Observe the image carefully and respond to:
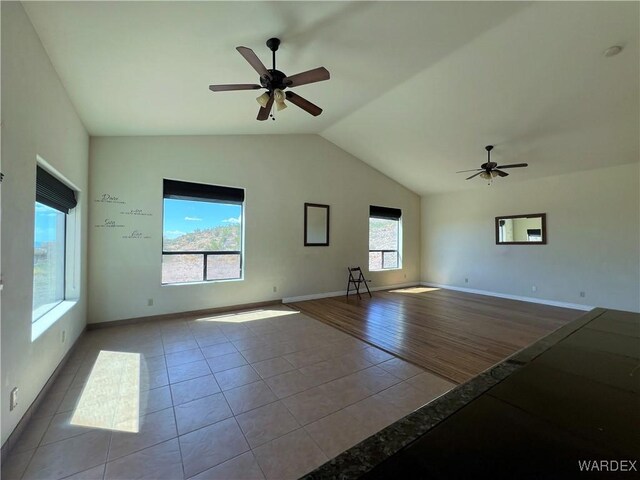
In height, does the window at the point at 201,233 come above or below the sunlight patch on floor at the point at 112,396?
above

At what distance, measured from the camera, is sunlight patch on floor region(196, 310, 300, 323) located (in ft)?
14.1

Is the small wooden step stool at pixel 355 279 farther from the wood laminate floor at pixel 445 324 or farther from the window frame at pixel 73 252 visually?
the window frame at pixel 73 252

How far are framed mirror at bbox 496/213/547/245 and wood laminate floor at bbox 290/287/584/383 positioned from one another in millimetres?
1356

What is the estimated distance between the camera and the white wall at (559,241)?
4777 millimetres

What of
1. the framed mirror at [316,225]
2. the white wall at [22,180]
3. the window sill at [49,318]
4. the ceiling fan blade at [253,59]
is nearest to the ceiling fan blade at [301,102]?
the ceiling fan blade at [253,59]

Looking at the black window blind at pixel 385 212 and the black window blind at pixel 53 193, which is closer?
the black window blind at pixel 53 193

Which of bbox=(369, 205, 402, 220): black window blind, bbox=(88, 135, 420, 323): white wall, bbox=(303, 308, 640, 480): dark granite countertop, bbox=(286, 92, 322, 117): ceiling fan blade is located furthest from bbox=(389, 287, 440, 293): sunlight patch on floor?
bbox=(303, 308, 640, 480): dark granite countertop

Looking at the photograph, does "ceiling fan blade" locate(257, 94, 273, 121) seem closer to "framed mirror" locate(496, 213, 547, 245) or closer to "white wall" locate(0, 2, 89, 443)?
"white wall" locate(0, 2, 89, 443)

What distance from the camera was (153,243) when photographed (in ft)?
13.6

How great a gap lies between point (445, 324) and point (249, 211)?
12.7ft

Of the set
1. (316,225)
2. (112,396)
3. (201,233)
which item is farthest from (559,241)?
(112,396)

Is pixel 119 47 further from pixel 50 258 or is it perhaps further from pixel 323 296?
pixel 323 296

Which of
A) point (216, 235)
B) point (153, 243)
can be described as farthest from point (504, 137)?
point (153, 243)

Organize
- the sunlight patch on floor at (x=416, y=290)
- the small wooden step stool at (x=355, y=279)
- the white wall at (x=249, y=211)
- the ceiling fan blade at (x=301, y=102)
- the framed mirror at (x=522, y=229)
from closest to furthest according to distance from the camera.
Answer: the ceiling fan blade at (x=301, y=102), the white wall at (x=249, y=211), the framed mirror at (x=522, y=229), the small wooden step stool at (x=355, y=279), the sunlight patch on floor at (x=416, y=290)
